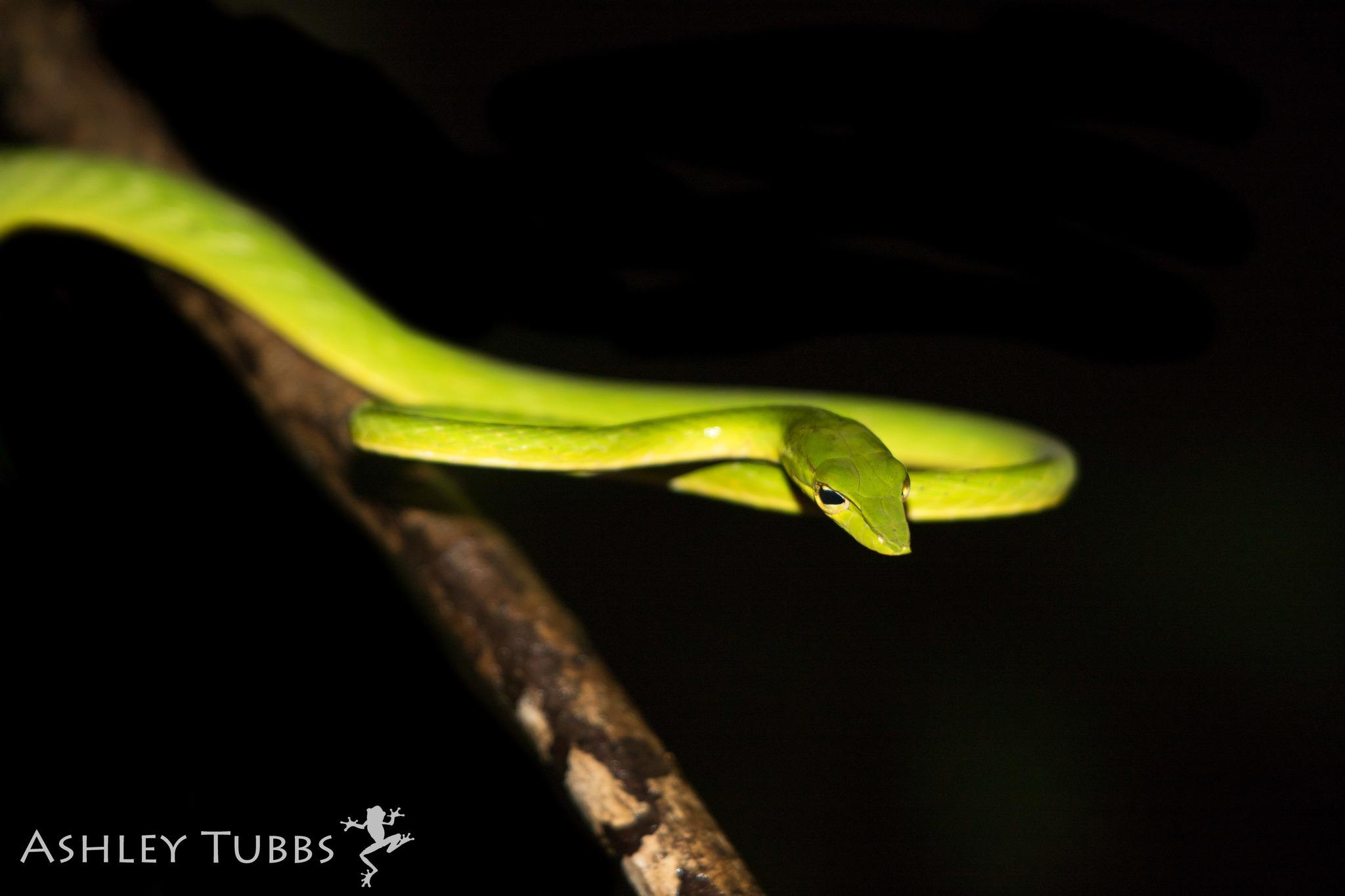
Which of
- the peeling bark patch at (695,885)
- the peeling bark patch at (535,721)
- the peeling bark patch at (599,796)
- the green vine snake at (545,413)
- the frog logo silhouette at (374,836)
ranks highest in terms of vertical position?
the green vine snake at (545,413)

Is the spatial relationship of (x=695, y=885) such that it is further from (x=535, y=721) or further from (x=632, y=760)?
(x=535, y=721)

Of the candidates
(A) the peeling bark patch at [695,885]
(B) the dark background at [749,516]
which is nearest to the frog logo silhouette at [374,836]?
(B) the dark background at [749,516]

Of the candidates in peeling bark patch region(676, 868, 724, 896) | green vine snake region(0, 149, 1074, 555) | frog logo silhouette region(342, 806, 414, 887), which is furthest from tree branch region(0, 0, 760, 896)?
frog logo silhouette region(342, 806, 414, 887)

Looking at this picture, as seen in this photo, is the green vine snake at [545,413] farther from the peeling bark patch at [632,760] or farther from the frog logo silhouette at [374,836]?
the frog logo silhouette at [374,836]

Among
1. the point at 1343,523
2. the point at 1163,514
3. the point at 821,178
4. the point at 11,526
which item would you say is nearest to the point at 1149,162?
the point at 821,178

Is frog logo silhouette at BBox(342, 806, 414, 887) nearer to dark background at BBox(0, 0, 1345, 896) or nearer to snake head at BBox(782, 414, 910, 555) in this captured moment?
dark background at BBox(0, 0, 1345, 896)

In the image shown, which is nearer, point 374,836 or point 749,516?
point 374,836

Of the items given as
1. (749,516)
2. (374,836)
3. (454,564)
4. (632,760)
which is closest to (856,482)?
(632,760)

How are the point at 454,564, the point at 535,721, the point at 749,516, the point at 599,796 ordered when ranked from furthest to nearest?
the point at 749,516 < the point at 454,564 < the point at 535,721 < the point at 599,796
